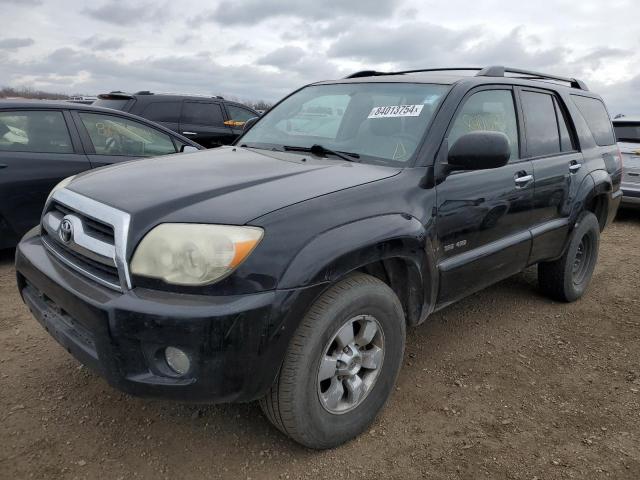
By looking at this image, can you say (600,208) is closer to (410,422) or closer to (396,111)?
(396,111)

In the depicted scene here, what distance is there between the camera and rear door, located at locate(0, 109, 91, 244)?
4.32 meters

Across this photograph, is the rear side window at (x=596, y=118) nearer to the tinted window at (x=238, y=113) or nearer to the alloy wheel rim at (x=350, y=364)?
the alloy wheel rim at (x=350, y=364)

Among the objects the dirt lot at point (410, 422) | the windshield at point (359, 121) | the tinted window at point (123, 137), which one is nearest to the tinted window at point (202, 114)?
the tinted window at point (123, 137)

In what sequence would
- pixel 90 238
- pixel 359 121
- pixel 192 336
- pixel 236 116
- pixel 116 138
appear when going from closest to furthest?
pixel 192 336, pixel 90 238, pixel 359 121, pixel 116 138, pixel 236 116

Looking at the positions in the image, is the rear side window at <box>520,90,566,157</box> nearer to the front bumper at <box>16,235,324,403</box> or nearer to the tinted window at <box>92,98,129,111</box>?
the front bumper at <box>16,235,324,403</box>

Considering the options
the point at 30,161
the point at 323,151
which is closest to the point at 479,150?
the point at 323,151

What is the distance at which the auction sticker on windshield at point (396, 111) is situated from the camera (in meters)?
2.84

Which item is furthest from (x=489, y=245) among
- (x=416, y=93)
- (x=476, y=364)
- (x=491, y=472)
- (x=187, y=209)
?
(x=187, y=209)

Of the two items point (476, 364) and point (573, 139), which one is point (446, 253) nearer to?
point (476, 364)

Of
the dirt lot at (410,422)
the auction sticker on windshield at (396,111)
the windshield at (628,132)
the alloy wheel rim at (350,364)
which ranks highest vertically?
the auction sticker on windshield at (396,111)

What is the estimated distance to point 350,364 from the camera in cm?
228

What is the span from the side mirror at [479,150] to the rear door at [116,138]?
3529 mm

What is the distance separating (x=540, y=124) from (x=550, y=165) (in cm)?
31

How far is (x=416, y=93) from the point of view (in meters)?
2.97
